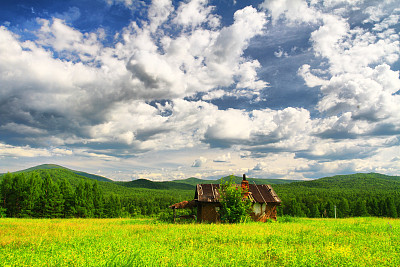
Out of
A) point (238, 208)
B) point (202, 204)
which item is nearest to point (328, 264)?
point (238, 208)

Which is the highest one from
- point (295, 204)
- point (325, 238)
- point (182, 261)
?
point (182, 261)

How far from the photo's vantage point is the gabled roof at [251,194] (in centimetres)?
2897

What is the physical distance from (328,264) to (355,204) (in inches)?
3747

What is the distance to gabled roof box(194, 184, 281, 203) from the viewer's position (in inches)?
1141

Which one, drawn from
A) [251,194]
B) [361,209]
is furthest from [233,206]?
[361,209]

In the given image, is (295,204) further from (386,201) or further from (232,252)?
(232,252)

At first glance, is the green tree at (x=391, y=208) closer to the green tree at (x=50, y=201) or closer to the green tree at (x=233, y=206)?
the green tree at (x=233, y=206)

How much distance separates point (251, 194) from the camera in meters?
31.2

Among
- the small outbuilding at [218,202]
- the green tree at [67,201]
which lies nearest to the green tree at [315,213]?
the small outbuilding at [218,202]

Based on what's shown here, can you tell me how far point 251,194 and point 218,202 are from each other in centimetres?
544

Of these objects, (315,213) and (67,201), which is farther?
(315,213)

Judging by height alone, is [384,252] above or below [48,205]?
above

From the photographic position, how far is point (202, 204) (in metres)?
28.9

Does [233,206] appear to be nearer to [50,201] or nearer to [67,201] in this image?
[50,201]
